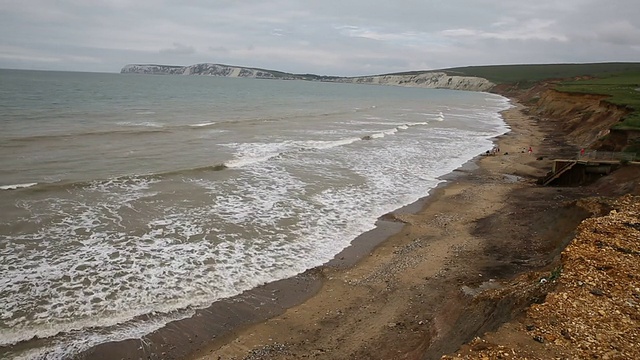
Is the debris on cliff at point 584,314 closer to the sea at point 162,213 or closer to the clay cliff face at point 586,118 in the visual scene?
the sea at point 162,213

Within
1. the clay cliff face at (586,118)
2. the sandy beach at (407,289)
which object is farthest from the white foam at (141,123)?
the clay cliff face at (586,118)

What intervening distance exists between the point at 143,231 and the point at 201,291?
16.4ft

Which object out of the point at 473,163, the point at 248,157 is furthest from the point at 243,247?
the point at 473,163

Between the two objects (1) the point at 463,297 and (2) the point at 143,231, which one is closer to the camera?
(1) the point at 463,297

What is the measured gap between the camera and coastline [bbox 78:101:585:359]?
30.6 ft

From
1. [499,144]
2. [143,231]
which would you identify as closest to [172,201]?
[143,231]

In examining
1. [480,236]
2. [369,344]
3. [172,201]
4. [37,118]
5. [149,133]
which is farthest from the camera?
[37,118]

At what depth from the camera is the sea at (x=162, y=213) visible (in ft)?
35.3

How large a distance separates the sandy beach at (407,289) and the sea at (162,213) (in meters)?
1.05

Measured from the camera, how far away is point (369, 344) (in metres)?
9.43

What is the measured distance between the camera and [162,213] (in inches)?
683

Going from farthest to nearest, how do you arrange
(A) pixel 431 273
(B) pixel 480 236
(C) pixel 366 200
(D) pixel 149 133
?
(D) pixel 149 133
(C) pixel 366 200
(B) pixel 480 236
(A) pixel 431 273

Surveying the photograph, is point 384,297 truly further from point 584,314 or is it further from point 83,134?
point 83,134

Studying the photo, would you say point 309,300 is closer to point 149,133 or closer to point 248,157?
point 248,157
